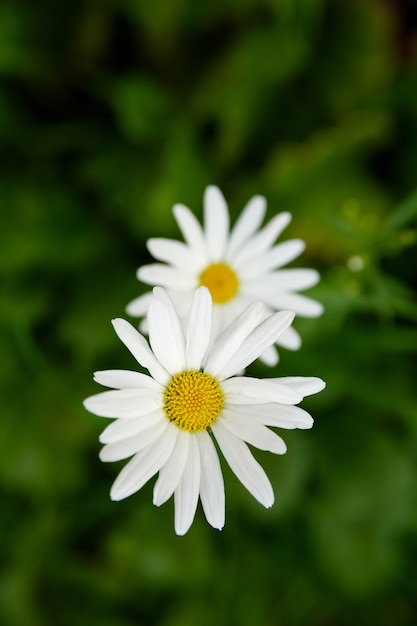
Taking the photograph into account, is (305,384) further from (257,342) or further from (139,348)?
(139,348)

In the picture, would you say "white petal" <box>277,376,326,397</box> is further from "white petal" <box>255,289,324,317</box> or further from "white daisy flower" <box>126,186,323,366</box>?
"white petal" <box>255,289,324,317</box>

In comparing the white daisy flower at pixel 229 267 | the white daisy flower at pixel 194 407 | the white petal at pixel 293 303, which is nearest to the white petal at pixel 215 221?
the white daisy flower at pixel 229 267

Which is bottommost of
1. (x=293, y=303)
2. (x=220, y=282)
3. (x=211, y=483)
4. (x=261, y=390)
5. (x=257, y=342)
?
(x=211, y=483)

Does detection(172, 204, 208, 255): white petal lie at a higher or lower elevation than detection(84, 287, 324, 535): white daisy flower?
higher

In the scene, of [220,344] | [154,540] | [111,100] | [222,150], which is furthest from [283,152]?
[154,540]

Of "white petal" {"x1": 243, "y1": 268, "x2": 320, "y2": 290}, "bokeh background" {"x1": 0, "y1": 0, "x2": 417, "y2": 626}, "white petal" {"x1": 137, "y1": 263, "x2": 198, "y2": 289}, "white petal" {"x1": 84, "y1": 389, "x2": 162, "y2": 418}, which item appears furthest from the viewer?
"bokeh background" {"x1": 0, "y1": 0, "x2": 417, "y2": 626}

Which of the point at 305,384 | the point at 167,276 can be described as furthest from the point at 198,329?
the point at 167,276

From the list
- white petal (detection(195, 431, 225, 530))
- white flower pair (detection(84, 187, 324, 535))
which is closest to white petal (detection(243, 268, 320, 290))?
white flower pair (detection(84, 187, 324, 535))
